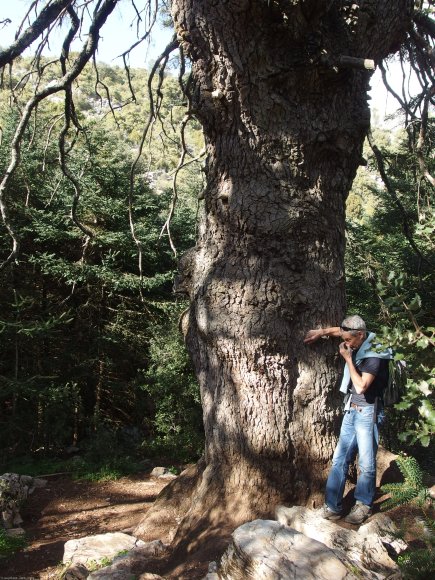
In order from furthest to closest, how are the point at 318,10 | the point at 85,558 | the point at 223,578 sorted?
the point at 85,558, the point at 318,10, the point at 223,578

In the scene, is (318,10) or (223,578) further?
(318,10)

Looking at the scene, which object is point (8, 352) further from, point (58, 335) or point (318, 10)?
Answer: point (318, 10)

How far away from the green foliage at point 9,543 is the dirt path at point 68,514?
70mm

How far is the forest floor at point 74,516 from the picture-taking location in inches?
155

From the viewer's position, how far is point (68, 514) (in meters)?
5.85

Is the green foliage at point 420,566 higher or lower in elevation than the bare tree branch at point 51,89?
lower

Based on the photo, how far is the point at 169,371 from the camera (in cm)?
877

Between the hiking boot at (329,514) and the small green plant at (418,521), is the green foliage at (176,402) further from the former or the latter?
the small green plant at (418,521)

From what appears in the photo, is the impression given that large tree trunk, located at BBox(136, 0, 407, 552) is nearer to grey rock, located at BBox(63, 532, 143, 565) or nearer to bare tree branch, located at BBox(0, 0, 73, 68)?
grey rock, located at BBox(63, 532, 143, 565)

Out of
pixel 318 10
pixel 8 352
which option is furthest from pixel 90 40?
pixel 8 352

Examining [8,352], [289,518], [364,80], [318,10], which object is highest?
[318,10]

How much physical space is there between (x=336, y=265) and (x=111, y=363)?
755cm

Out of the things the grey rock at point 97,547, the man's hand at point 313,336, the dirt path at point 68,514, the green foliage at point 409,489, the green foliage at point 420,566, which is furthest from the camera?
the dirt path at point 68,514

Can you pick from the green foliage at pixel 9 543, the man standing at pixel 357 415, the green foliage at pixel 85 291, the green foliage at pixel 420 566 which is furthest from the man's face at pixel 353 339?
the green foliage at pixel 85 291
